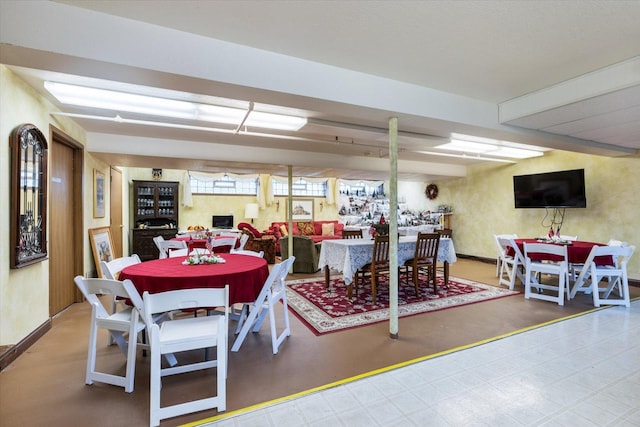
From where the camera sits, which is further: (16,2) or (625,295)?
(625,295)

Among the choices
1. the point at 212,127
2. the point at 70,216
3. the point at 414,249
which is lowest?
the point at 414,249

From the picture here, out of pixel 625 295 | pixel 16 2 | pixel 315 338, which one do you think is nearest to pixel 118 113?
pixel 16 2

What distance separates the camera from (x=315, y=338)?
3119 mm

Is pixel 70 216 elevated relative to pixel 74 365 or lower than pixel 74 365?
elevated

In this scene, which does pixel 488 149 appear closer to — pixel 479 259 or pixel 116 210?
pixel 479 259

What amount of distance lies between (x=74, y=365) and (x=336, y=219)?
872 centimetres

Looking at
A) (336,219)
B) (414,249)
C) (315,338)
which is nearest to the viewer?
(315,338)

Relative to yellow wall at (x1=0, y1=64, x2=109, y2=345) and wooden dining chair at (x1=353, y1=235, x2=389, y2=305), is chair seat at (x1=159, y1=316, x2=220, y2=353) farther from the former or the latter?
wooden dining chair at (x1=353, y1=235, x2=389, y2=305)

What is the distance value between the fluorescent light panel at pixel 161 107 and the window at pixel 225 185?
18.4 ft

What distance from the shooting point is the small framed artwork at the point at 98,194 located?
16.5ft

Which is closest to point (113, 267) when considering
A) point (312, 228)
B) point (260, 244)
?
point (260, 244)

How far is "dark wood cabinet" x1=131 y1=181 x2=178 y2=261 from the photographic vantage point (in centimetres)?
793

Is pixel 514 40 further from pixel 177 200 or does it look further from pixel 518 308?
pixel 177 200

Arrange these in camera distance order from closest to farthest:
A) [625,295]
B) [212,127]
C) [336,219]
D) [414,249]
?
[625,295] < [212,127] < [414,249] < [336,219]
